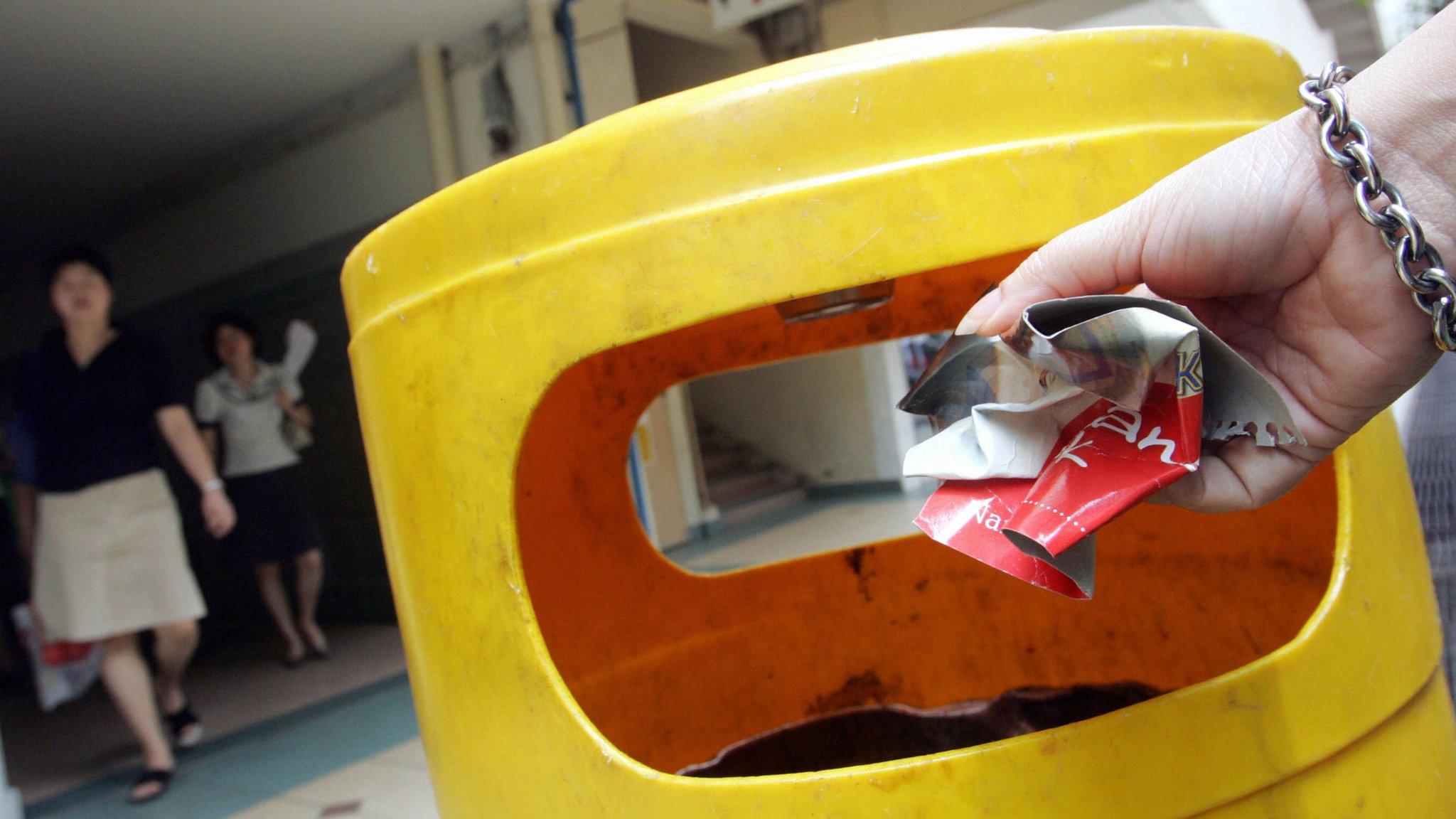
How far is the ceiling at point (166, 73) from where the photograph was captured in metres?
4.29

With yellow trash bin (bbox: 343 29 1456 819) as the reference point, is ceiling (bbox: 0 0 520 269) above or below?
above

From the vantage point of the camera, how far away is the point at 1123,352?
2.21 feet

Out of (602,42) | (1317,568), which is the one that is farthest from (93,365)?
(602,42)

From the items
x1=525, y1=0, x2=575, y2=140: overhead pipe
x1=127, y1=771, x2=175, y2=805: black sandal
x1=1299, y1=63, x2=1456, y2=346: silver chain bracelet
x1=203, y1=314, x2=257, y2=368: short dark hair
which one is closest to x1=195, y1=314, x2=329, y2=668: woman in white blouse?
x1=203, y1=314, x2=257, y2=368: short dark hair

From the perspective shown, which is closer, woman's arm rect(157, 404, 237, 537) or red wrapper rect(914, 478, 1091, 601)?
red wrapper rect(914, 478, 1091, 601)

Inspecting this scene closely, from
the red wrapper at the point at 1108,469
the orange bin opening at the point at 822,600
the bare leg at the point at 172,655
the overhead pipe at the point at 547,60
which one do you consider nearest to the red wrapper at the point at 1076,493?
the red wrapper at the point at 1108,469

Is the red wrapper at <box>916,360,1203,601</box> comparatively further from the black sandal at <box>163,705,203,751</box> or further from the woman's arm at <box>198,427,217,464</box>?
the woman's arm at <box>198,427,217,464</box>

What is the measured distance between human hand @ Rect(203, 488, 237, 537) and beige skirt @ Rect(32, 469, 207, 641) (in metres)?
0.10

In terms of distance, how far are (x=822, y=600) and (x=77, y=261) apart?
2442 mm

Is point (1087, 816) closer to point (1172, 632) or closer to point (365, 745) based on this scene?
point (1172, 632)

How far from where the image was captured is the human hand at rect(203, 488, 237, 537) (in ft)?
9.72

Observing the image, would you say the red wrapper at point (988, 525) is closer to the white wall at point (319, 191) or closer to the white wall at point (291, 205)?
the white wall at point (319, 191)

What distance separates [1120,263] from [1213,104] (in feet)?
0.95

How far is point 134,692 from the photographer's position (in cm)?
281
